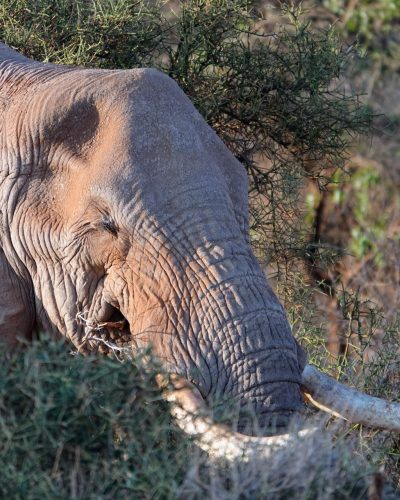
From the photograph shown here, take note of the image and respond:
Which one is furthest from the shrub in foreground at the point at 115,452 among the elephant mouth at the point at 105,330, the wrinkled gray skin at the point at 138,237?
the elephant mouth at the point at 105,330

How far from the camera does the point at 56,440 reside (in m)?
3.54

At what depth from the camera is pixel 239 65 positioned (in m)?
6.84

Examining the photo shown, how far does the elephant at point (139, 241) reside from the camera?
4145 mm

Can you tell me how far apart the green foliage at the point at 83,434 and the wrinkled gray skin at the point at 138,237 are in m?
0.48

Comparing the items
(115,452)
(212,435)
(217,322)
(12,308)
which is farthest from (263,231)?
(115,452)

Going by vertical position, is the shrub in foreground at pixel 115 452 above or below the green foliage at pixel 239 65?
above

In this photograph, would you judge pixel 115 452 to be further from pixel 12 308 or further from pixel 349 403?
pixel 12 308

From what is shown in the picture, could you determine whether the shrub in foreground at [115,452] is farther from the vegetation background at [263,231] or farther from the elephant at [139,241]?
the elephant at [139,241]

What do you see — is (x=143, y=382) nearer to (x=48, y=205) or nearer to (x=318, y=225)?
(x=48, y=205)

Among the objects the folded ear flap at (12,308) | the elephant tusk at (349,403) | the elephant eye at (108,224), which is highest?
the elephant eye at (108,224)

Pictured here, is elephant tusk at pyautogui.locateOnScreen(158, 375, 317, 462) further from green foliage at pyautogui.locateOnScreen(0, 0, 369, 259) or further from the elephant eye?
green foliage at pyautogui.locateOnScreen(0, 0, 369, 259)

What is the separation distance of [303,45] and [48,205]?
2825 mm

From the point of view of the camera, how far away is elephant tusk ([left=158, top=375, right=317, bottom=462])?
356 centimetres

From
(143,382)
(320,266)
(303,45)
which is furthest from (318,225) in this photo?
(143,382)
